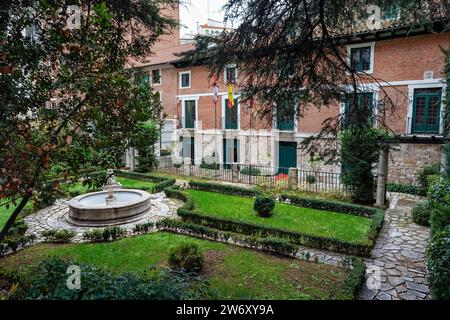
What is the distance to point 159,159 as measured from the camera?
24562mm

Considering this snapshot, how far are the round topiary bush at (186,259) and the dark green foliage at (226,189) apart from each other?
7.43 m

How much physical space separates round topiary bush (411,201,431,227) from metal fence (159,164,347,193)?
3.83 metres

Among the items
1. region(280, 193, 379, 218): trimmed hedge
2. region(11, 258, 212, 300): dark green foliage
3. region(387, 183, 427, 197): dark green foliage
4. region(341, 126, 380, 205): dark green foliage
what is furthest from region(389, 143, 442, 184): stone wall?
region(11, 258, 212, 300): dark green foliage

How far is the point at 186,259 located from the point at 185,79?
Result: 21.7m

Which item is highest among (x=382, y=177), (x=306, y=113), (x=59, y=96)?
(x=306, y=113)

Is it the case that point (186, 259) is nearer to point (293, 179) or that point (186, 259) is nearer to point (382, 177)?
point (382, 177)

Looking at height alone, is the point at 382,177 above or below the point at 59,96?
below

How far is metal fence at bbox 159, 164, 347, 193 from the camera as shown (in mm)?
16422

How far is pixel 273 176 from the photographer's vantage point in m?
19.4

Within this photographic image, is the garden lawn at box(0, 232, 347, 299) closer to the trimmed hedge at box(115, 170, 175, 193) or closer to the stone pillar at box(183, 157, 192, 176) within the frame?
the trimmed hedge at box(115, 170, 175, 193)

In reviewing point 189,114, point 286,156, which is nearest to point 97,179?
point 286,156

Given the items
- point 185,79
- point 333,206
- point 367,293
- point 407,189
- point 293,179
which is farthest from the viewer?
point 185,79
